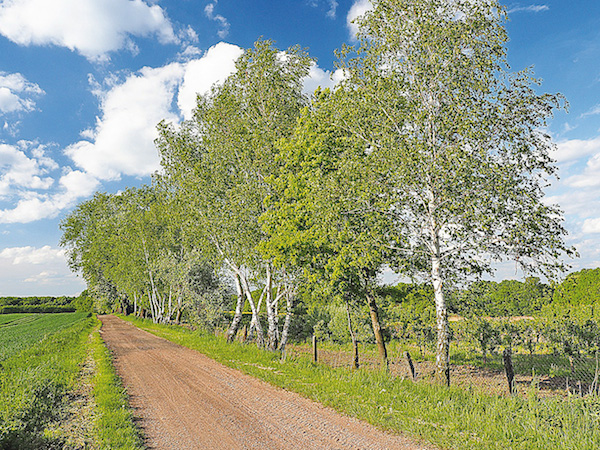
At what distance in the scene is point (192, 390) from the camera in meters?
11.2

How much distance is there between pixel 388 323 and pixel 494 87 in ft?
88.0

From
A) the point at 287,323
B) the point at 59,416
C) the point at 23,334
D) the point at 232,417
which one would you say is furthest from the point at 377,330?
the point at 23,334

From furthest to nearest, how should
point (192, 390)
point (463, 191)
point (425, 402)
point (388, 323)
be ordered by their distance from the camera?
1. point (388, 323)
2. point (463, 191)
3. point (192, 390)
4. point (425, 402)

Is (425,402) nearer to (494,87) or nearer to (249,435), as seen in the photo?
(249,435)

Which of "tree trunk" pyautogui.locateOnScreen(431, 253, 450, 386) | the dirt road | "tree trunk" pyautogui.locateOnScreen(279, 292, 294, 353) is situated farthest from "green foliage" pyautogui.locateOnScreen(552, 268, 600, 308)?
the dirt road

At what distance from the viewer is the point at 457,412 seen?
25.7 ft

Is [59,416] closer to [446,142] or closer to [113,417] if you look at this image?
[113,417]

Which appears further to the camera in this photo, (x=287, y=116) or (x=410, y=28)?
(x=287, y=116)

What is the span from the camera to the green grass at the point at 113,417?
700cm

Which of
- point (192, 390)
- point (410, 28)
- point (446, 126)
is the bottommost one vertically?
point (192, 390)

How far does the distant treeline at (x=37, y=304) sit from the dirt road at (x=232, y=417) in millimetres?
118843

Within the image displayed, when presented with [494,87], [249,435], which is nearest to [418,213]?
[494,87]

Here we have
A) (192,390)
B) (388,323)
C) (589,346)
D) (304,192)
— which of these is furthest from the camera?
(388,323)

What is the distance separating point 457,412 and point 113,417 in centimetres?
778
